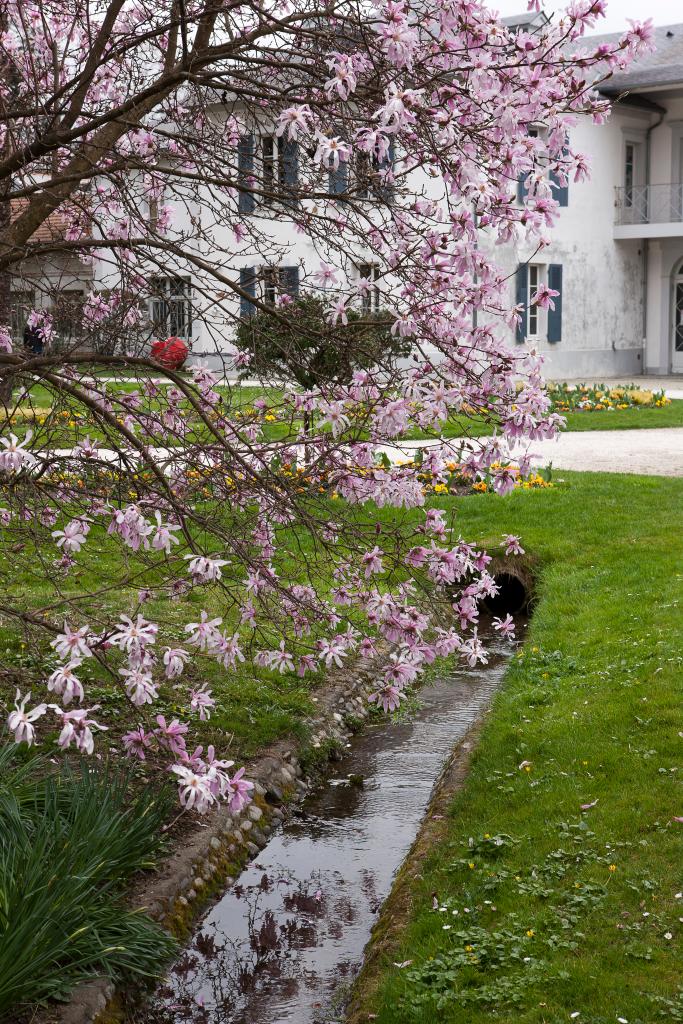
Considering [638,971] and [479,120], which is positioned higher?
[479,120]

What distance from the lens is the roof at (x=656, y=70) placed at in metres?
28.3

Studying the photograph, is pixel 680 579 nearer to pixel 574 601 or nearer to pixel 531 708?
pixel 574 601

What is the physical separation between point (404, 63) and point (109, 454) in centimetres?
1060

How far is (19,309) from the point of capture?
5.84 metres

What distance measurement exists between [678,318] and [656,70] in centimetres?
629

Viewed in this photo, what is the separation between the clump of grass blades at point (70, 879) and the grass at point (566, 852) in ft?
3.06

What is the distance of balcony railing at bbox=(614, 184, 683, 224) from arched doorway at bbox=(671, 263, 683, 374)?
149cm

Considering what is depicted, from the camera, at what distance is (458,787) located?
5918mm

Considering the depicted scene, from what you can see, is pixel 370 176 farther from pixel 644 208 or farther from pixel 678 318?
pixel 678 318

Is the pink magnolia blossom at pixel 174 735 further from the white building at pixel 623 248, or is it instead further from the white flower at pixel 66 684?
the white building at pixel 623 248

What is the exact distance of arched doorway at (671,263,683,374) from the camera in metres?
31.2

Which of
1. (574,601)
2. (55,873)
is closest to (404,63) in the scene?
(55,873)

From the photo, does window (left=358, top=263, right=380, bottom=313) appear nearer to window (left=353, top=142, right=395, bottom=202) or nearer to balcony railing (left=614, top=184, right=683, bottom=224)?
window (left=353, top=142, right=395, bottom=202)

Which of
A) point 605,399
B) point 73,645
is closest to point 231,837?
point 73,645
